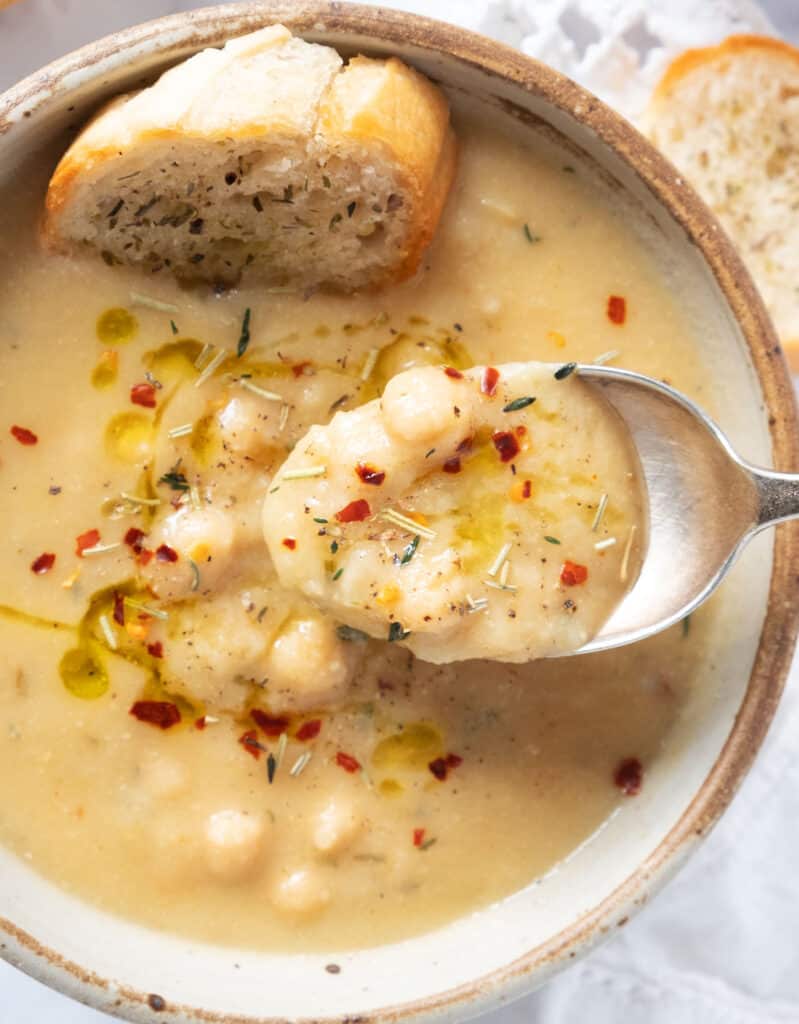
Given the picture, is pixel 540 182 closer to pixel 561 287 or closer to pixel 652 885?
pixel 561 287

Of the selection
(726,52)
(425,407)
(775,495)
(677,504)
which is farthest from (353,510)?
(726,52)

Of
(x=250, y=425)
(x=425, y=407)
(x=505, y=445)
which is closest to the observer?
(x=425, y=407)

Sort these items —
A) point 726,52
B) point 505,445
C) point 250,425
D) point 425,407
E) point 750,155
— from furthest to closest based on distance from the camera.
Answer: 1. point 750,155
2. point 726,52
3. point 250,425
4. point 505,445
5. point 425,407

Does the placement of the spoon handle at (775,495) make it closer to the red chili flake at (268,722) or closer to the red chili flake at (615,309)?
the red chili flake at (615,309)

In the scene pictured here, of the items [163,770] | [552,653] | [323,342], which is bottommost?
[163,770]

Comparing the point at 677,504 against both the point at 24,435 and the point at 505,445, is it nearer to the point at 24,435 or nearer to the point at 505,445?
the point at 505,445

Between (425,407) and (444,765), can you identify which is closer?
(425,407)

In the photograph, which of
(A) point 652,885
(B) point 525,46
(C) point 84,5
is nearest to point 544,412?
(A) point 652,885
